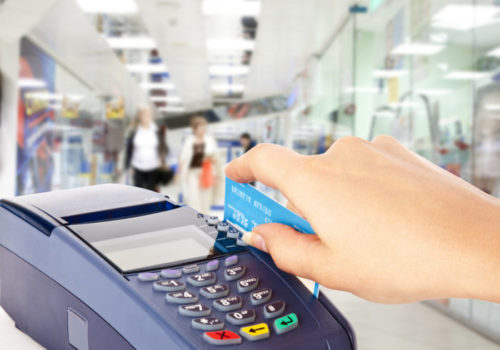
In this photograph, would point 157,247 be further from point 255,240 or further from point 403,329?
point 403,329

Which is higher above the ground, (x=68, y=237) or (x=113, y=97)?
(x=113, y=97)

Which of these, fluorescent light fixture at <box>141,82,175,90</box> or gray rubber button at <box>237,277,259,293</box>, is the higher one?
fluorescent light fixture at <box>141,82,175,90</box>

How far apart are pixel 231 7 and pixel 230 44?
56.4 inches

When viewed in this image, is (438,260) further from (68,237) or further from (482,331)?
(482,331)

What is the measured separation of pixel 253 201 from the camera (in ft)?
1.33

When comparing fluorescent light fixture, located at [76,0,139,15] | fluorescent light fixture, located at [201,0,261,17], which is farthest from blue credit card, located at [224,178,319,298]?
fluorescent light fixture, located at [76,0,139,15]

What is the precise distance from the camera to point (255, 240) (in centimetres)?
38

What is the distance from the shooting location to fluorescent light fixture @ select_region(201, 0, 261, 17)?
4.66 meters

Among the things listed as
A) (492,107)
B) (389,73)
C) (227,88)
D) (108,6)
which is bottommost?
(492,107)

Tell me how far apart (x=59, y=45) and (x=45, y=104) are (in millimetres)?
700

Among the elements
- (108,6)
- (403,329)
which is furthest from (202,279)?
(108,6)

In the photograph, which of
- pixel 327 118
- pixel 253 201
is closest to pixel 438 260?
pixel 253 201

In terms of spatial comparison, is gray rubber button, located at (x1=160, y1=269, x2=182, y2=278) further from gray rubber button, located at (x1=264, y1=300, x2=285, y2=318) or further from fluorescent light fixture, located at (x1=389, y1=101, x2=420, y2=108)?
fluorescent light fixture, located at (x1=389, y1=101, x2=420, y2=108)

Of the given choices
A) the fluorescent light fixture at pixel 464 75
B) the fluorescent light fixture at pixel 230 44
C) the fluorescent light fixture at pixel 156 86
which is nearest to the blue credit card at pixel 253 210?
the fluorescent light fixture at pixel 464 75
